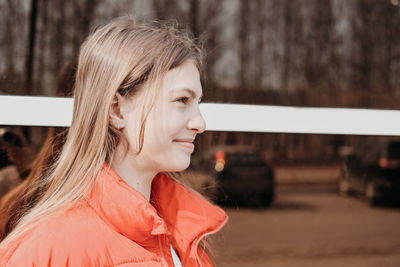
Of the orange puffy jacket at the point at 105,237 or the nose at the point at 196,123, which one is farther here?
the nose at the point at 196,123

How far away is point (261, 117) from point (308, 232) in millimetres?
638

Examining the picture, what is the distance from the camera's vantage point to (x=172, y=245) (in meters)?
1.16

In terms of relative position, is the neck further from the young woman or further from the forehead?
the forehead

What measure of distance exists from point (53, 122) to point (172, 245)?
2.04 ft

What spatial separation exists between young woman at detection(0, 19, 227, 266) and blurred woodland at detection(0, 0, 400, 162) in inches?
23.7

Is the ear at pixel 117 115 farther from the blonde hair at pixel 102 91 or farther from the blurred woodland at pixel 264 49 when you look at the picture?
the blurred woodland at pixel 264 49

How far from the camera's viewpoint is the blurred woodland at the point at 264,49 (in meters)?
1.56

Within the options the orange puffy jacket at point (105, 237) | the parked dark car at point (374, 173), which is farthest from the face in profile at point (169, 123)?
the parked dark car at point (374, 173)

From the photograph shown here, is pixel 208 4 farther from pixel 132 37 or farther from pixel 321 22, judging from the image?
pixel 132 37

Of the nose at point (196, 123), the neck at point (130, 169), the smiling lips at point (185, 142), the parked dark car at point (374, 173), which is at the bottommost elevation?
the parked dark car at point (374, 173)

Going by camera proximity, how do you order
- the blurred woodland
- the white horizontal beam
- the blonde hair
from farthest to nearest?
the blurred woodland → the white horizontal beam → the blonde hair

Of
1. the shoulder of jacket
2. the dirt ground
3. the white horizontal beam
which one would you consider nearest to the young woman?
the shoulder of jacket

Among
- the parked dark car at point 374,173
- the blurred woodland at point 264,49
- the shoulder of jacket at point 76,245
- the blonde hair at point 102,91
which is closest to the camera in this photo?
the shoulder of jacket at point 76,245

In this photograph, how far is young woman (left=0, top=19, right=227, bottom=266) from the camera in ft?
2.98
